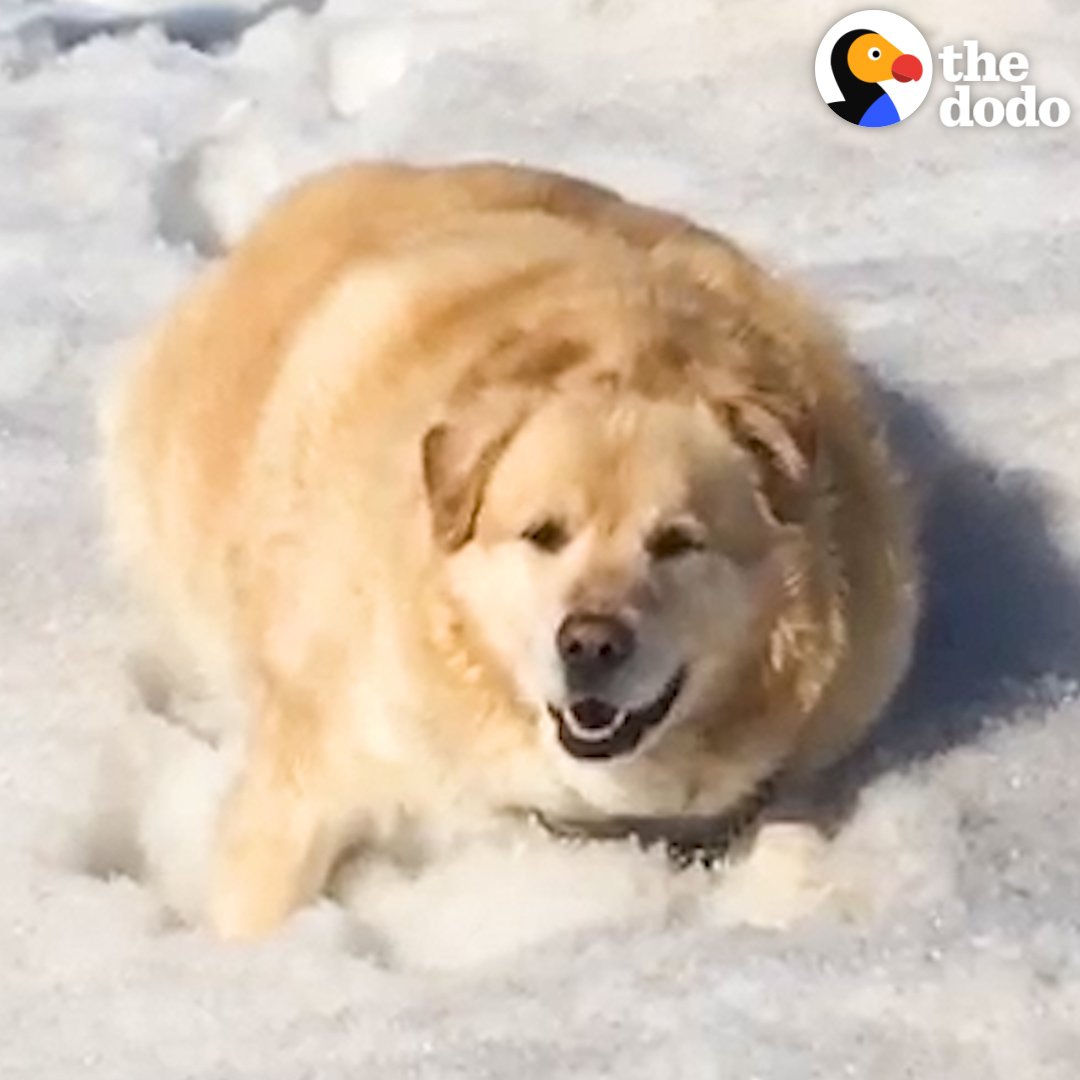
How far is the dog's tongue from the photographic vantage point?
3348 mm

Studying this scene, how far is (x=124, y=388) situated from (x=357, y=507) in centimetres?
132

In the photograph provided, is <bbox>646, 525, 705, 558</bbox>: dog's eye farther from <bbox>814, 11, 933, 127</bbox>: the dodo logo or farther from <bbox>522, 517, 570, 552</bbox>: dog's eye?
<bbox>814, 11, 933, 127</bbox>: the dodo logo

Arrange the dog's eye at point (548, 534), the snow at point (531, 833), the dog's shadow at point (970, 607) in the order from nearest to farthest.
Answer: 1. the snow at point (531, 833)
2. the dog's eye at point (548, 534)
3. the dog's shadow at point (970, 607)

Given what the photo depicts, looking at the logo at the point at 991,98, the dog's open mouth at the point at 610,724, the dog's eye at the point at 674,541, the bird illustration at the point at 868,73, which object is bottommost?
the bird illustration at the point at 868,73

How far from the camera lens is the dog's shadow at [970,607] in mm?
3838

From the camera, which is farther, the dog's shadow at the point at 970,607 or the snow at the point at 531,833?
the dog's shadow at the point at 970,607

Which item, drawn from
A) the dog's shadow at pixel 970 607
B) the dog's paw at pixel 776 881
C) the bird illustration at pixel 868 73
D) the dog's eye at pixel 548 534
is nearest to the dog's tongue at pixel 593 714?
the dog's eye at pixel 548 534

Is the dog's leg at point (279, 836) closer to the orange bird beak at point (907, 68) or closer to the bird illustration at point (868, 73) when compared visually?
the bird illustration at point (868, 73)

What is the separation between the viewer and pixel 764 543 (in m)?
3.43

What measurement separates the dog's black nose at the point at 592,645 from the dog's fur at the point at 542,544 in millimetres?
17

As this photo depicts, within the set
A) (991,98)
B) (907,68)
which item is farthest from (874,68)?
(991,98)

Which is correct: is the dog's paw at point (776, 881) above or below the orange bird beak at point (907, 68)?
above

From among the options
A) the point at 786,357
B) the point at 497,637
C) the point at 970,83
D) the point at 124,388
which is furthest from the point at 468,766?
the point at 970,83

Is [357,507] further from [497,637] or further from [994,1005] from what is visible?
[994,1005]
